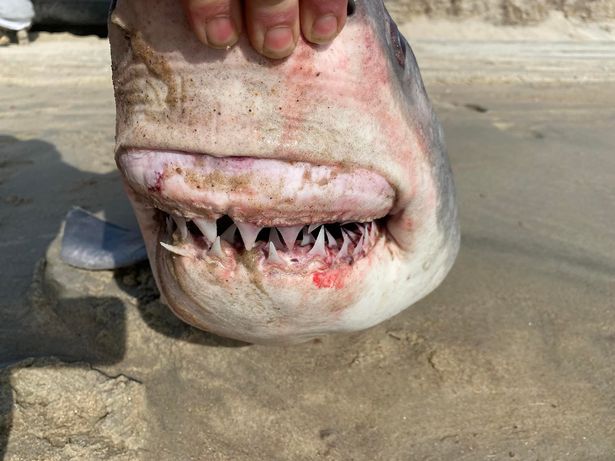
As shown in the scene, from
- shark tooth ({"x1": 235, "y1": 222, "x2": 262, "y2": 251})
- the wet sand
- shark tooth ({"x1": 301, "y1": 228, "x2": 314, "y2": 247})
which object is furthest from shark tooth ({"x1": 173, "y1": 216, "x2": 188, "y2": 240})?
the wet sand

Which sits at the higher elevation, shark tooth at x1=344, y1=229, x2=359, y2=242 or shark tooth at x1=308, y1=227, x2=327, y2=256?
shark tooth at x1=308, y1=227, x2=327, y2=256

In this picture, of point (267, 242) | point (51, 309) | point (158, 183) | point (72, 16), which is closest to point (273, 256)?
point (267, 242)

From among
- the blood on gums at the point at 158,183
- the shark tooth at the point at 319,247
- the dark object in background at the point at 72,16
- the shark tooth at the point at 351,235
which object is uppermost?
the blood on gums at the point at 158,183

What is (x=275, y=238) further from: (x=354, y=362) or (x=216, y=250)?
(x=354, y=362)

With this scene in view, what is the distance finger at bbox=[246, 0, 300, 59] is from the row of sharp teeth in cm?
32

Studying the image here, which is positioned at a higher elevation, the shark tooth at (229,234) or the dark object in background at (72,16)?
the shark tooth at (229,234)

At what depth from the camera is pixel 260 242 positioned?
121 centimetres

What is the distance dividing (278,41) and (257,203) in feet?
0.90

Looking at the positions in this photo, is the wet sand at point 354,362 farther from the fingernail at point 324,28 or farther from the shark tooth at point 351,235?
the fingernail at point 324,28

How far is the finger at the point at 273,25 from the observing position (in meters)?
0.92

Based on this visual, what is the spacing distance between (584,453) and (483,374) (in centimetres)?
37

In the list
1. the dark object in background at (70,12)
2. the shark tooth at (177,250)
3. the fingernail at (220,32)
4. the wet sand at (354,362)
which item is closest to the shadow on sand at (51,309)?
the wet sand at (354,362)

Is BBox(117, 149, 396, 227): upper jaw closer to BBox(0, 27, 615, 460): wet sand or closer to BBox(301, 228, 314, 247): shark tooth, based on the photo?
BBox(301, 228, 314, 247): shark tooth

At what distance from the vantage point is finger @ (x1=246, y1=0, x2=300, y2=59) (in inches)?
36.3
